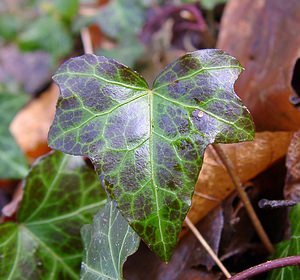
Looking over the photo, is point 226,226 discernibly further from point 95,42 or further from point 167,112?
point 95,42

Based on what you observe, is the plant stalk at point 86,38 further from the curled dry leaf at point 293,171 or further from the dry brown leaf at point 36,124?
the curled dry leaf at point 293,171

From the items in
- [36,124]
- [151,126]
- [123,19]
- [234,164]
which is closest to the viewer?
[151,126]

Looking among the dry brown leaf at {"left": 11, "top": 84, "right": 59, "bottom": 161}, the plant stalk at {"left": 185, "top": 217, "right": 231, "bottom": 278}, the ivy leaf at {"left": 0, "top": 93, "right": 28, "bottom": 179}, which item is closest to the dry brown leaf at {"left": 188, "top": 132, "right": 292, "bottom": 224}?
the plant stalk at {"left": 185, "top": 217, "right": 231, "bottom": 278}

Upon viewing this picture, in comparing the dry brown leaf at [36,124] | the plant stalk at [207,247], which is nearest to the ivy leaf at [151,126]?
the plant stalk at [207,247]

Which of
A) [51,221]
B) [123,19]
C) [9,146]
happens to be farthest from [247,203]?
[123,19]

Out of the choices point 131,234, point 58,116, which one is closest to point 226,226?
point 131,234

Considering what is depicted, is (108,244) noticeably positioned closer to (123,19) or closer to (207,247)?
(207,247)

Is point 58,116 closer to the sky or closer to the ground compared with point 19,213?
closer to the sky

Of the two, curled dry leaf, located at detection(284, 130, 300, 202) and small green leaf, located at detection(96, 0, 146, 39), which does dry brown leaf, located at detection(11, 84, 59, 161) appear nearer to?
small green leaf, located at detection(96, 0, 146, 39)
